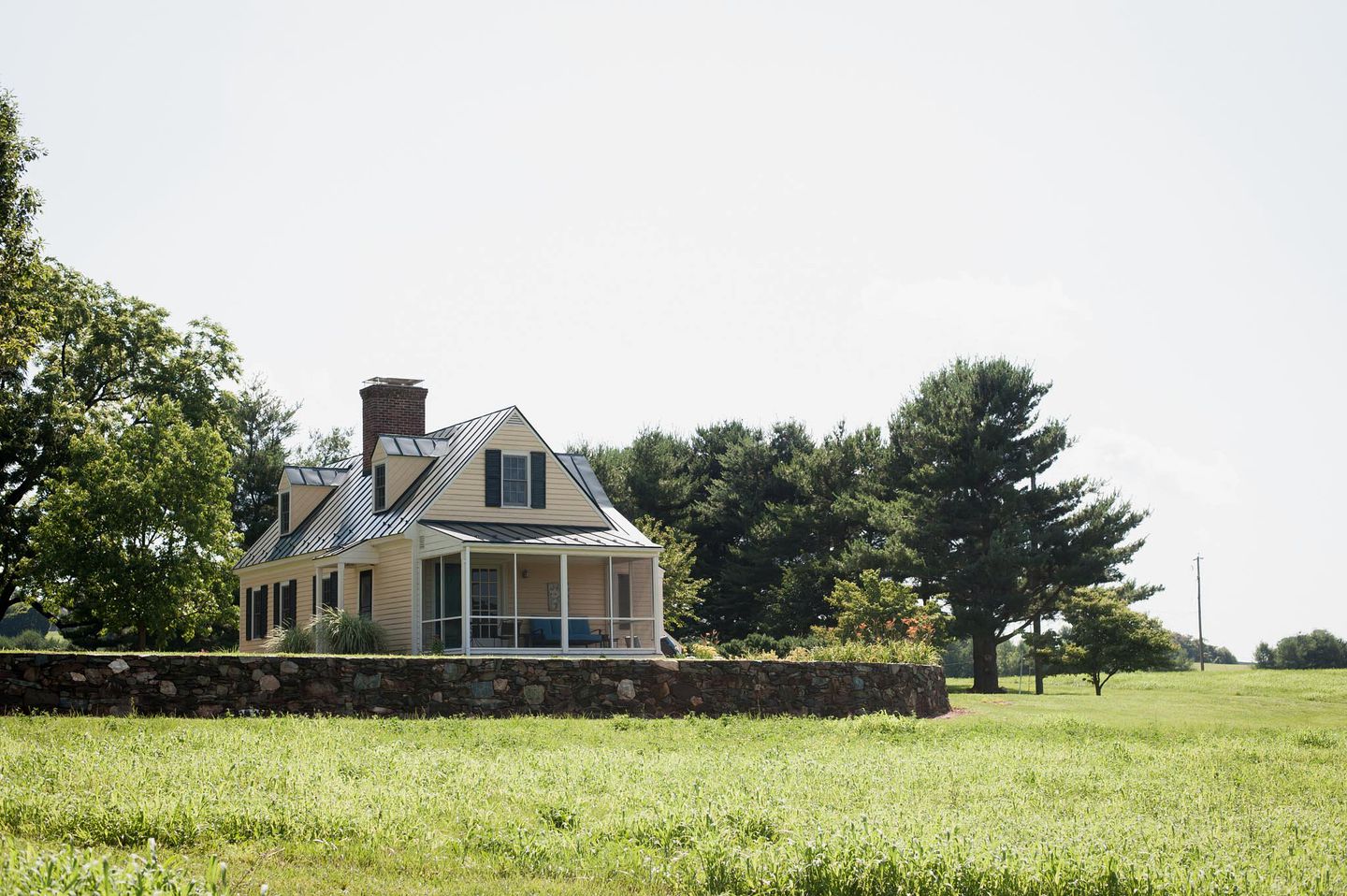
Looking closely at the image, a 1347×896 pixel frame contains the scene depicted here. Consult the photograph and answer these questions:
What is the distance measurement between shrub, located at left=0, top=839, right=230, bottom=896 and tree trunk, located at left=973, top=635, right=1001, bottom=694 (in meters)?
33.4

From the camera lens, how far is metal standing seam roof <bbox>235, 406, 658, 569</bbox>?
2598 cm

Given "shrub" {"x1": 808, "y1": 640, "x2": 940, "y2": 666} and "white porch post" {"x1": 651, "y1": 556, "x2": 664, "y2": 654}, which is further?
"white porch post" {"x1": 651, "y1": 556, "x2": 664, "y2": 654}

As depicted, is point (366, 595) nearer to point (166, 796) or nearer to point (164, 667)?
point (164, 667)

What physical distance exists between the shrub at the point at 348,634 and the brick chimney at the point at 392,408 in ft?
20.4

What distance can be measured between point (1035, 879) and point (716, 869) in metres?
1.58

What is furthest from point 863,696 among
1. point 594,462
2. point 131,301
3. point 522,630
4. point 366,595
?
point 594,462

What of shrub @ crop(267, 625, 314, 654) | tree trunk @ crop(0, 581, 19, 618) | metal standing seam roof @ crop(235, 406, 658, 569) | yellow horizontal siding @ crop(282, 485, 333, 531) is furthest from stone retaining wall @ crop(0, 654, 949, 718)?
tree trunk @ crop(0, 581, 19, 618)

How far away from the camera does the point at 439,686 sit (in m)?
15.9

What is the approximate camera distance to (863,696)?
769 inches

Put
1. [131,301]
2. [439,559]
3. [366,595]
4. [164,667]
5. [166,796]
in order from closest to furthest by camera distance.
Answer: [166,796], [164,667], [439,559], [366,595], [131,301]

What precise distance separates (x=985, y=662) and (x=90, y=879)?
34474 mm

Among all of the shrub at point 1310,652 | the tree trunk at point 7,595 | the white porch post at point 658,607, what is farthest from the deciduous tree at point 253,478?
the shrub at point 1310,652

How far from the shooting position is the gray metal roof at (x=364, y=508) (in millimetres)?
26406

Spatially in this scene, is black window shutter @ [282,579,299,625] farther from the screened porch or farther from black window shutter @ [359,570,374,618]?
the screened porch
